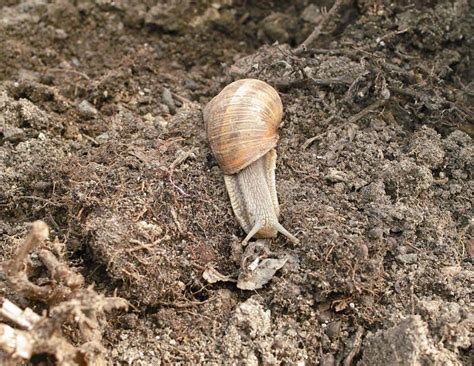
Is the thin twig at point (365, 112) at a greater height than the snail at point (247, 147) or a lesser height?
lesser

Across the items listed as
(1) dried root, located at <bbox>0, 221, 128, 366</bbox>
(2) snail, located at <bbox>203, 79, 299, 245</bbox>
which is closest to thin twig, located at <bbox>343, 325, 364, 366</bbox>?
(2) snail, located at <bbox>203, 79, 299, 245</bbox>

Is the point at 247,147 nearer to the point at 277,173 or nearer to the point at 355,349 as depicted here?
the point at 277,173

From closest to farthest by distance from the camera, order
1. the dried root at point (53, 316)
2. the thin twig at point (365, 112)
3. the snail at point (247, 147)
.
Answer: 1. the dried root at point (53, 316)
2. the snail at point (247, 147)
3. the thin twig at point (365, 112)

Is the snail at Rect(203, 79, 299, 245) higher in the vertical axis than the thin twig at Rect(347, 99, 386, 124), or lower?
higher

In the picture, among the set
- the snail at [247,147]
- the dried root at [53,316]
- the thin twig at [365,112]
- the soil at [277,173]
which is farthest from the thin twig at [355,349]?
the thin twig at [365,112]

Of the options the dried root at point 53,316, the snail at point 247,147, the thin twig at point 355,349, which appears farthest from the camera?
the snail at point 247,147

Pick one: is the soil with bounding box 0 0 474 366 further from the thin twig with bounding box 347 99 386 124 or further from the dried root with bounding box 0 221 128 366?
the dried root with bounding box 0 221 128 366

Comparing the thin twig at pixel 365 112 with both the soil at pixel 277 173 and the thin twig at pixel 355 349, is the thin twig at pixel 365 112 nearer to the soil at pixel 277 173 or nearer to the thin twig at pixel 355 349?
the soil at pixel 277 173
